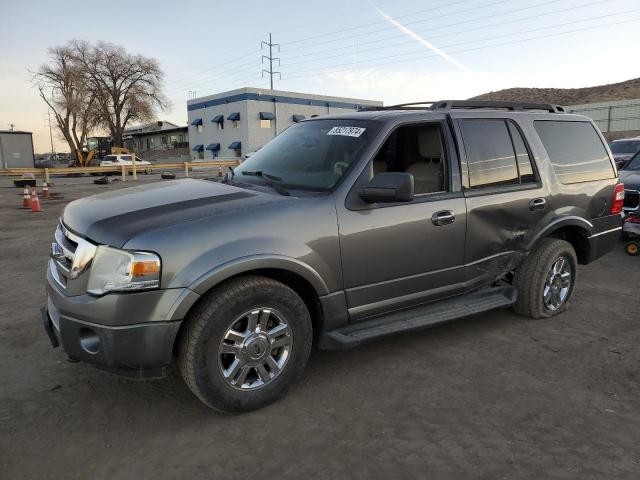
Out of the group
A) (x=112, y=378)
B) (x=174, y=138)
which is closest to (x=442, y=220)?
(x=112, y=378)

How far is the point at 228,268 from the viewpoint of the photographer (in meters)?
2.85

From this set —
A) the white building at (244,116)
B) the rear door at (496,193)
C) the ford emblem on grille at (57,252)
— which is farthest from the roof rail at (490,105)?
the white building at (244,116)

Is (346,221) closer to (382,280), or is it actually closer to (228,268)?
(382,280)

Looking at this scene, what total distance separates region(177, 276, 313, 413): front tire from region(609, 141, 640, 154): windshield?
1328cm

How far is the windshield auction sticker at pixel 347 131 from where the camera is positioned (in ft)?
12.3

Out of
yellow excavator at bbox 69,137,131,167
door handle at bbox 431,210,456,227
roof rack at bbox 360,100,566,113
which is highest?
yellow excavator at bbox 69,137,131,167

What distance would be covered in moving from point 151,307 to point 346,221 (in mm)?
1351

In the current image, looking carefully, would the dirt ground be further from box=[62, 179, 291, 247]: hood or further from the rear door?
box=[62, 179, 291, 247]: hood

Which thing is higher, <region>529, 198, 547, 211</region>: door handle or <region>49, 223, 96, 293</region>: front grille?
<region>529, 198, 547, 211</region>: door handle

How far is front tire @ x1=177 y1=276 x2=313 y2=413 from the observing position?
9.41 ft

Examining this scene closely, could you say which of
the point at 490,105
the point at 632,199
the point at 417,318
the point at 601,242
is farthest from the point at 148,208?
the point at 632,199

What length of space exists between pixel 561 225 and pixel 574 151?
0.81 m

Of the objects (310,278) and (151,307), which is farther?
(310,278)

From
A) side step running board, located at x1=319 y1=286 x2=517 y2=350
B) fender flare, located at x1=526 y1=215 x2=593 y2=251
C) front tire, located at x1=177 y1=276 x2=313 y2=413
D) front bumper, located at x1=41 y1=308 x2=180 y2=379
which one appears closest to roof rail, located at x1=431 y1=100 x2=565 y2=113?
fender flare, located at x1=526 y1=215 x2=593 y2=251
